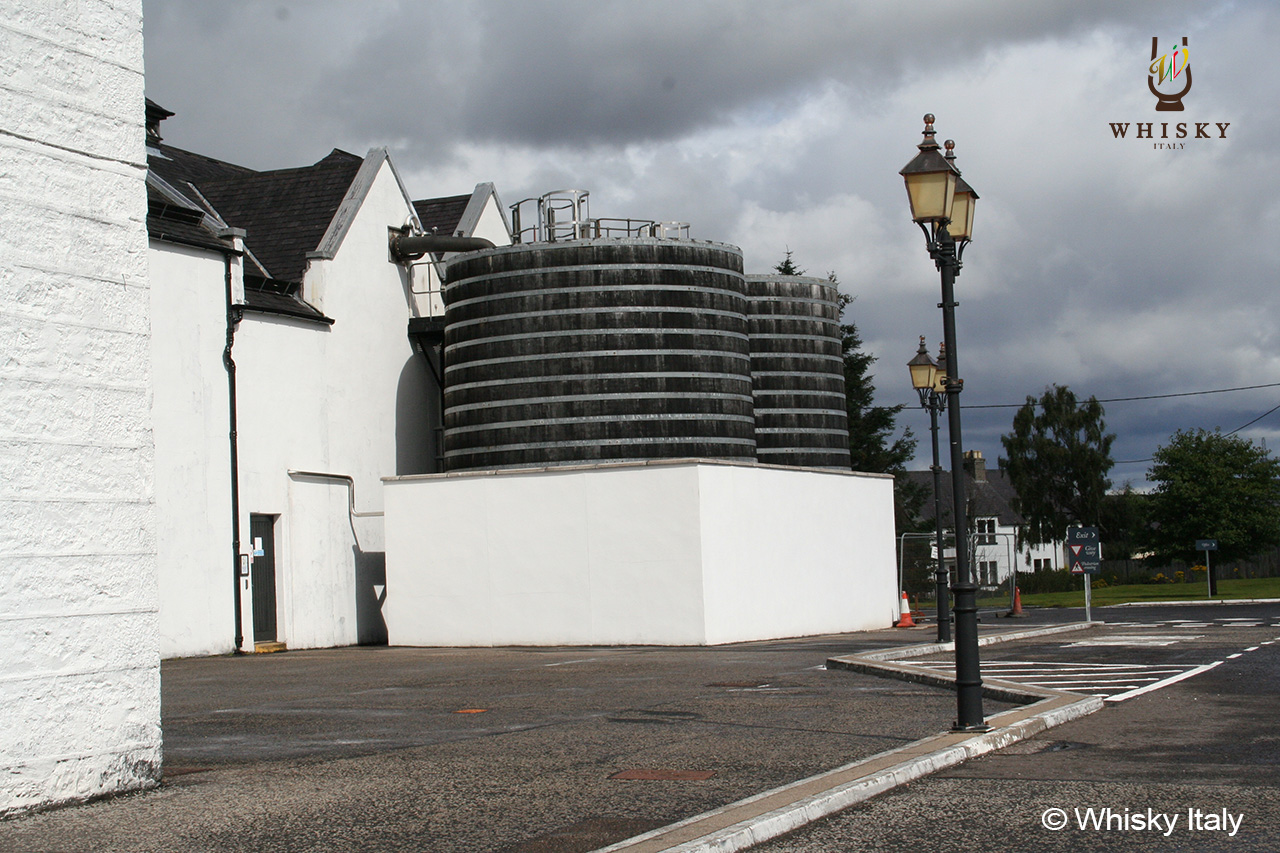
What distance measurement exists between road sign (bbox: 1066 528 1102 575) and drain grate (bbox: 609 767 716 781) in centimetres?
1929

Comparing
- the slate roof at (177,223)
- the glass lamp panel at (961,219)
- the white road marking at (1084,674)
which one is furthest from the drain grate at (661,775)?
the slate roof at (177,223)

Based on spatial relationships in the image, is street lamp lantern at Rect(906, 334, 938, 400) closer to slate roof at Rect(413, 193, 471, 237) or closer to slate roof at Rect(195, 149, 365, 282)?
slate roof at Rect(195, 149, 365, 282)

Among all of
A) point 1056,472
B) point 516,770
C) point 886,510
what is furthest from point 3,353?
point 1056,472

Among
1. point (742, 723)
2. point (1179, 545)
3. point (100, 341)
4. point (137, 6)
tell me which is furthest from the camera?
point (1179, 545)

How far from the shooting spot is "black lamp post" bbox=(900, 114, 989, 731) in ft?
30.6

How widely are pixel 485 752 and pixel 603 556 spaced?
44.3 ft

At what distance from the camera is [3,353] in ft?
23.4

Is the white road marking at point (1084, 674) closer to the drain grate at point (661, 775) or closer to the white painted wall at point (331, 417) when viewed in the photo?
the drain grate at point (661, 775)

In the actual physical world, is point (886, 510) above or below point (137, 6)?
below

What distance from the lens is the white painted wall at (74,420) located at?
278 inches

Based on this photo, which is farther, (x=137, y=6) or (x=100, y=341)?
(x=137, y=6)

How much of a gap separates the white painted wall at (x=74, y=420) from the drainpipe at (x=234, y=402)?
15448 mm

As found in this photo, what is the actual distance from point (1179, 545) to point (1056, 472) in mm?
21351

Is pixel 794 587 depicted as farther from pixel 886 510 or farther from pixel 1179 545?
pixel 1179 545
